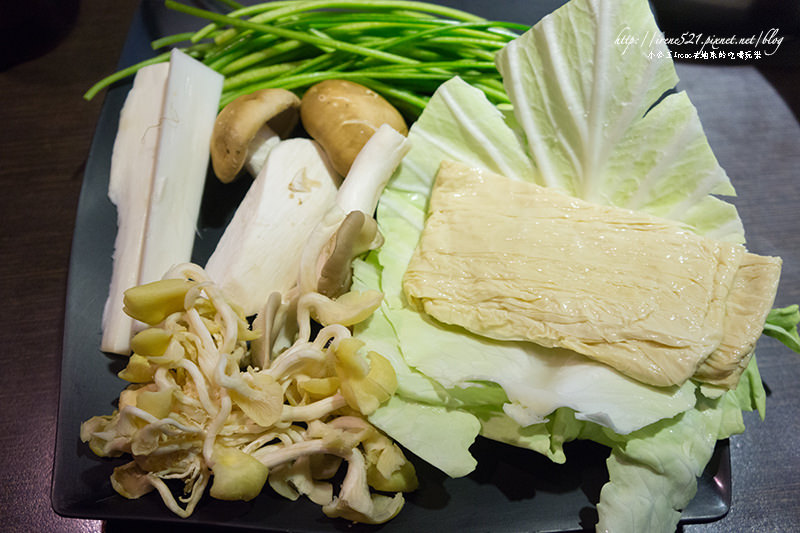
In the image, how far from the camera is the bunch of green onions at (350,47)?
2.30m

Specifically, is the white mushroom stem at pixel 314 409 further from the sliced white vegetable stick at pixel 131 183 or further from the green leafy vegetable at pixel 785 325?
the green leafy vegetable at pixel 785 325

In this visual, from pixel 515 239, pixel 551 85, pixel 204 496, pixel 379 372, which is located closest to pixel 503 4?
pixel 551 85

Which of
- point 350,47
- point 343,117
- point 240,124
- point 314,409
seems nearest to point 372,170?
point 343,117

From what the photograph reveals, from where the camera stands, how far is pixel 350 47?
2.28 metres

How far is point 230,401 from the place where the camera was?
151 centimetres

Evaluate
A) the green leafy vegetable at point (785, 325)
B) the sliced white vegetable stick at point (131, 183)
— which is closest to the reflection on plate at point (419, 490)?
the sliced white vegetable stick at point (131, 183)

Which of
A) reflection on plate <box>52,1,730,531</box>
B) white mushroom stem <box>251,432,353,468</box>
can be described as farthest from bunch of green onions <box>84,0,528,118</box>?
white mushroom stem <box>251,432,353,468</box>

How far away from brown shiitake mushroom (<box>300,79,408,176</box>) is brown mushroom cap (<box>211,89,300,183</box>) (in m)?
0.11

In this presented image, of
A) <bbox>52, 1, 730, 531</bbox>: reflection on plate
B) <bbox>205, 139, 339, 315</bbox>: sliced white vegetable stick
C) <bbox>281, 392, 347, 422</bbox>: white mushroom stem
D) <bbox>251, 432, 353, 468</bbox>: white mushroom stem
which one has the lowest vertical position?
<bbox>52, 1, 730, 531</bbox>: reflection on plate

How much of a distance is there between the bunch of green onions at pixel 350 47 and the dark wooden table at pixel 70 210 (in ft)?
1.80

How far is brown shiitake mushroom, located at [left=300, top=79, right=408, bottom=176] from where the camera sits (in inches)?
81.0

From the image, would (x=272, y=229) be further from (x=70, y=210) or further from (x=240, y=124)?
(x=70, y=210)

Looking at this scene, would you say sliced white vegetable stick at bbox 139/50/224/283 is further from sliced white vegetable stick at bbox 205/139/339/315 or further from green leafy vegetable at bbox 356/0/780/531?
green leafy vegetable at bbox 356/0/780/531

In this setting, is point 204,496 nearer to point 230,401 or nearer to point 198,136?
point 230,401
